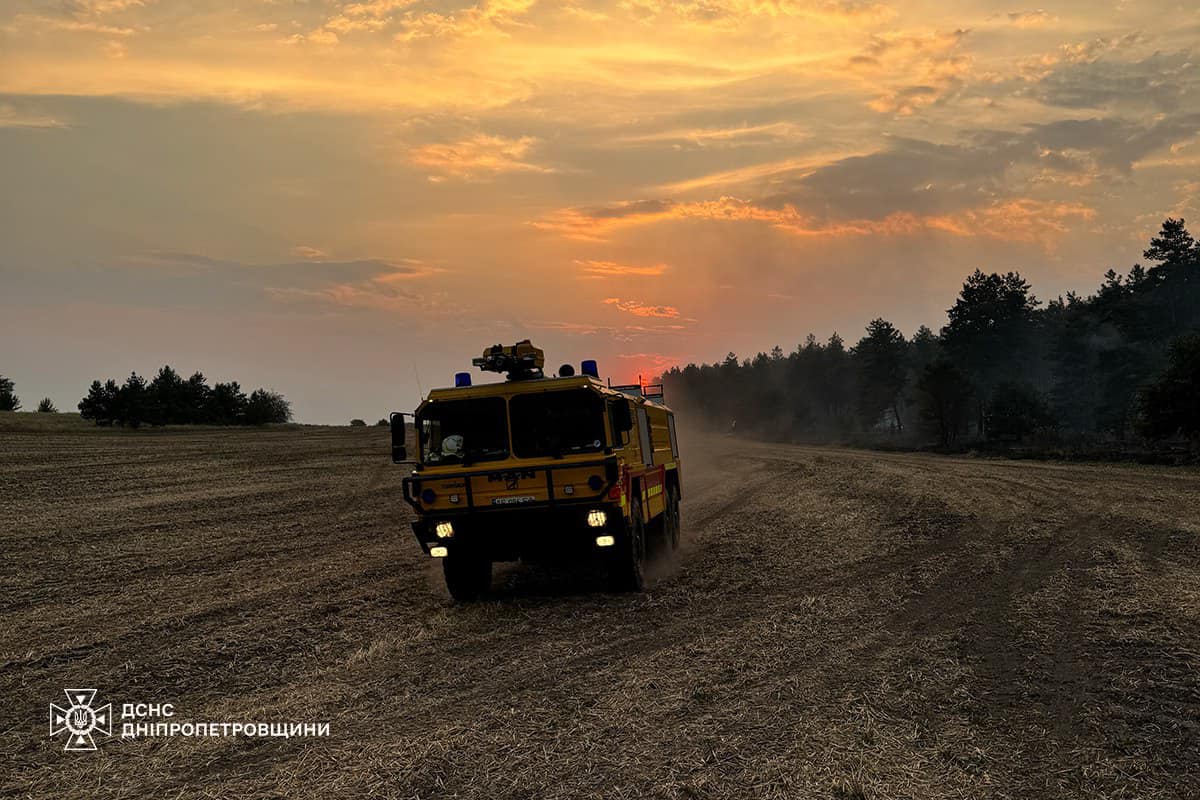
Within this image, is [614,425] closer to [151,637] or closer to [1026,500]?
[151,637]

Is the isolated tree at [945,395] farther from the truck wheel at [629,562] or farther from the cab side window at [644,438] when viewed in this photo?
the truck wheel at [629,562]

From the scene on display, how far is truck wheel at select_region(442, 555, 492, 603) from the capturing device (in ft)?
35.3

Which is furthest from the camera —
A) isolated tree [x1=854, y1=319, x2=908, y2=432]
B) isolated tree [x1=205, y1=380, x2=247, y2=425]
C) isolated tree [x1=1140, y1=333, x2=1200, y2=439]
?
isolated tree [x1=854, y1=319, x2=908, y2=432]

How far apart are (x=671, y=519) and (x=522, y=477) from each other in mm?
5929

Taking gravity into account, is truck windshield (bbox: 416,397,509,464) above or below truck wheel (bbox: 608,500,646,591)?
above

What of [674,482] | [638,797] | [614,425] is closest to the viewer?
[638,797]

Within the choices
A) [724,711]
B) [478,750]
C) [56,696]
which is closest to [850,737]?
[724,711]

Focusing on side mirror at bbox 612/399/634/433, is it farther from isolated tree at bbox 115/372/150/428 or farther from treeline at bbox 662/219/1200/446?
isolated tree at bbox 115/372/150/428

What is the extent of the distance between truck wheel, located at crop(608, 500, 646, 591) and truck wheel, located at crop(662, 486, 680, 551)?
328cm

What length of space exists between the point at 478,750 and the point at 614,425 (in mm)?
5525

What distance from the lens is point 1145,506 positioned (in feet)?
55.4

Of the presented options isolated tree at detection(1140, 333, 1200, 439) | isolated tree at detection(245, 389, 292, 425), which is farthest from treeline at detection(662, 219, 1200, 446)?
isolated tree at detection(245, 389, 292, 425)

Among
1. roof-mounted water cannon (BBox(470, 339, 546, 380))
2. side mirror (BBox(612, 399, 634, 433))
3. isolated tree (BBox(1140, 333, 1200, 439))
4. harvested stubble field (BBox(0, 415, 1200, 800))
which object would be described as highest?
roof-mounted water cannon (BBox(470, 339, 546, 380))

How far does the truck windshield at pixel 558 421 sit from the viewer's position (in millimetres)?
10547
